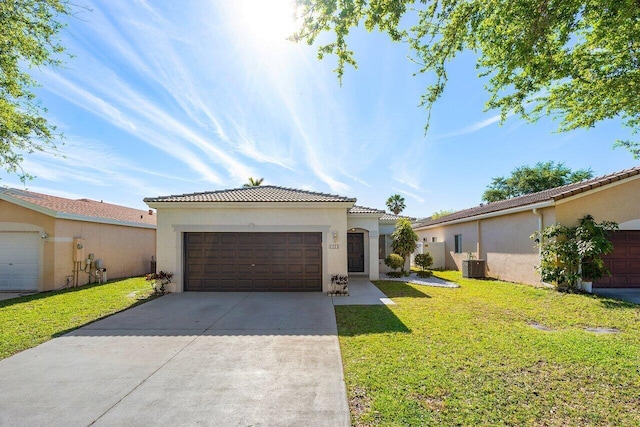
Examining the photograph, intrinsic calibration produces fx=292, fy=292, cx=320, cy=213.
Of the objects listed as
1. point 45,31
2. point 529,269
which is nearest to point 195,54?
point 45,31

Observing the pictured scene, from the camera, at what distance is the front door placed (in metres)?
16.5

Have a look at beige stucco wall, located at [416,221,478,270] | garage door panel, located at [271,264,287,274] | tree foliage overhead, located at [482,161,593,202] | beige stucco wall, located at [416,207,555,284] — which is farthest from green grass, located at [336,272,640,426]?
tree foliage overhead, located at [482,161,593,202]

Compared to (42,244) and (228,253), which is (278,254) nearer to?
(228,253)

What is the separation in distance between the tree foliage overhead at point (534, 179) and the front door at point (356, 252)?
97.6ft

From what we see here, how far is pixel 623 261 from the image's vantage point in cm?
1130

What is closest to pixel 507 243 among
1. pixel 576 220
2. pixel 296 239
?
pixel 576 220

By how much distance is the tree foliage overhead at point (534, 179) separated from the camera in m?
34.8

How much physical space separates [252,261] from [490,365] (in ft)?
28.8

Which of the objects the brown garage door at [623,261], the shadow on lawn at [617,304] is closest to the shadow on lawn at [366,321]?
the shadow on lawn at [617,304]

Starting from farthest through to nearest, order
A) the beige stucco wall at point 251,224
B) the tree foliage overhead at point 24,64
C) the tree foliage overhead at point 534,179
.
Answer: the tree foliage overhead at point 534,179 < the beige stucco wall at point 251,224 < the tree foliage overhead at point 24,64

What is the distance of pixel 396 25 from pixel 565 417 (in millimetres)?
6142

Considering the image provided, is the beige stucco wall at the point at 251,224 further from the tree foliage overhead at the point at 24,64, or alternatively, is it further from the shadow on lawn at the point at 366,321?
the tree foliage overhead at the point at 24,64

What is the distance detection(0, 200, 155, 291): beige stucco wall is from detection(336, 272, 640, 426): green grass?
41.2 ft

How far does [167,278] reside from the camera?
11.3 meters
